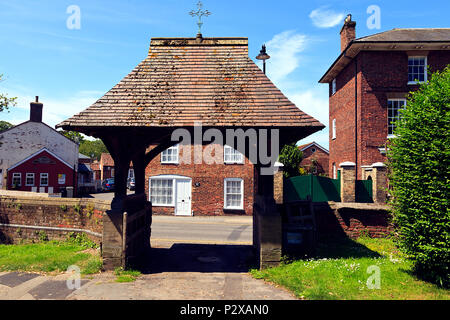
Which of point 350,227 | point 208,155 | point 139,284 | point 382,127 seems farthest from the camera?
point 208,155

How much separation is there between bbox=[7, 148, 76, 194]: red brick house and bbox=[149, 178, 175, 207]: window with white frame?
15015mm

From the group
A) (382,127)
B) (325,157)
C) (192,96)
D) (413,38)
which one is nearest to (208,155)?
(382,127)

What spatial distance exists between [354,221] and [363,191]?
2.37m

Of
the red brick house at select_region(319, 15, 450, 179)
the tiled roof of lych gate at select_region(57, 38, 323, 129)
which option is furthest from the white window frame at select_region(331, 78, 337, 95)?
the tiled roof of lych gate at select_region(57, 38, 323, 129)

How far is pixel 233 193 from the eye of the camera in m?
20.9

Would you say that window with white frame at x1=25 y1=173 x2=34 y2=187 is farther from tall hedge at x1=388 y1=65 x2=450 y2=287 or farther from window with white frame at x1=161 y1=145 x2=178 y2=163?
tall hedge at x1=388 y1=65 x2=450 y2=287

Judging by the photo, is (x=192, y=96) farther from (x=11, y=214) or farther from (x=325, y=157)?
(x=325, y=157)

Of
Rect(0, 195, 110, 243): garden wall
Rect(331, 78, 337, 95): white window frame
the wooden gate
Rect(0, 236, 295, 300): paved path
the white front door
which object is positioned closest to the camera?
Answer: Rect(0, 236, 295, 300): paved path

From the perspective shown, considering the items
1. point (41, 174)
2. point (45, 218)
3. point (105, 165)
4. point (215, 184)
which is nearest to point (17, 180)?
point (41, 174)

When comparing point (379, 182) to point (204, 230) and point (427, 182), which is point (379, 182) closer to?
point (427, 182)

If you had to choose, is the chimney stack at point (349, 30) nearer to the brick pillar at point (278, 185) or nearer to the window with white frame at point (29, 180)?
the brick pillar at point (278, 185)

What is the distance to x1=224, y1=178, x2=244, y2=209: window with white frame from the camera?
20875 millimetres

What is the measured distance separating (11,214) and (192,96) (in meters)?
9.25
